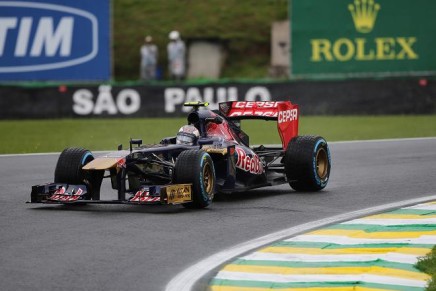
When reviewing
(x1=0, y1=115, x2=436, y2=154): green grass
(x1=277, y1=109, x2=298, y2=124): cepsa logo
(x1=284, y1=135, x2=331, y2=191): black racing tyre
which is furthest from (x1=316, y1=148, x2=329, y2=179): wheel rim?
(x1=0, y1=115, x2=436, y2=154): green grass

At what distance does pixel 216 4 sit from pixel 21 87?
579 inches

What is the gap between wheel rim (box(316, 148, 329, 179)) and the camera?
46.3 ft

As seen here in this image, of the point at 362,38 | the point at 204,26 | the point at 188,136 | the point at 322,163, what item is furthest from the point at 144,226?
the point at 204,26

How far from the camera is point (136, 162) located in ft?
40.5

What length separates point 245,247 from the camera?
9914 millimetres

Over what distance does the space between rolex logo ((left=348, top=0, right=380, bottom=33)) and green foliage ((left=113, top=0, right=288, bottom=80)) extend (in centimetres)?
793

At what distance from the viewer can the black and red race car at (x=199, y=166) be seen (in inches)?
476

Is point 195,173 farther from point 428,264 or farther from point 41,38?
point 41,38

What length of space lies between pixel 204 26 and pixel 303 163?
25968 millimetres

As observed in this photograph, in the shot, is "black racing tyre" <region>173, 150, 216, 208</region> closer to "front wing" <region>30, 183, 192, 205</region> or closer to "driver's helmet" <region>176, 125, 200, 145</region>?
"front wing" <region>30, 183, 192, 205</region>

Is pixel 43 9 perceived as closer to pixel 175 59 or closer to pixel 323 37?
pixel 175 59

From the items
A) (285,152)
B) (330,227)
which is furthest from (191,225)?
(285,152)

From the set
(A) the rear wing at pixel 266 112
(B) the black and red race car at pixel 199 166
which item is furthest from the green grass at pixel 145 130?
(B) the black and red race car at pixel 199 166

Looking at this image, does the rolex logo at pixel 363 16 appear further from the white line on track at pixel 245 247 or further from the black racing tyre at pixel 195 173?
the black racing tyre at pixel 195 173
